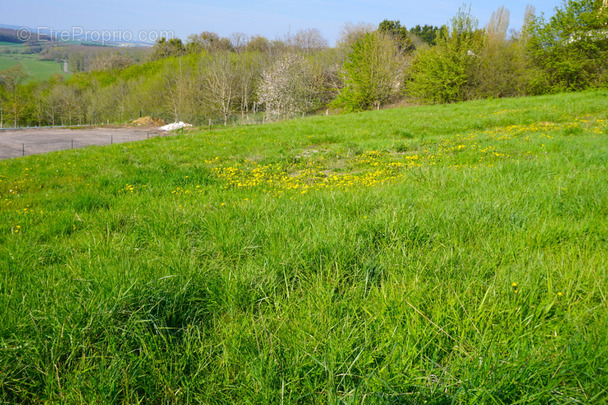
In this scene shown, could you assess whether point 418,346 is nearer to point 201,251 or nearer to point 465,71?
point 201,251

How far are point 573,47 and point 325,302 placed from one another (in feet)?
98.8

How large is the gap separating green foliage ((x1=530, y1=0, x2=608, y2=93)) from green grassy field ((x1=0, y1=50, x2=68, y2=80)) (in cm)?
11182

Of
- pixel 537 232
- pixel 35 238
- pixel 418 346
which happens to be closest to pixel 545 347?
pixel 418 346

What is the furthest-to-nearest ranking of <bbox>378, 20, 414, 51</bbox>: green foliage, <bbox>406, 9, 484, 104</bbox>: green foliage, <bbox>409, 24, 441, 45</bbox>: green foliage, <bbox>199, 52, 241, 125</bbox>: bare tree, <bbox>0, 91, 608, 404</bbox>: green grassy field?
<bbox>409, 24, 441, 45</bbox>: green foliage < <bbox>378, 20, 414, 51</bbox>: green foliage < <bbox>199, 52, 241, 125</bbox>: bare tree < <bbox>406, 9, 484, 104</bbox>: green foliage < <bbox>0, 91, 608, 404</bbox>: green grassy field

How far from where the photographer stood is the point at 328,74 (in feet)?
188

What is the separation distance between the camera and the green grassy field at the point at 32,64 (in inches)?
4003

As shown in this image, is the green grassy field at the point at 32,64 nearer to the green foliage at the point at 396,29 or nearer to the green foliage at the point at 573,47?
the green foliage at the point at 396,29

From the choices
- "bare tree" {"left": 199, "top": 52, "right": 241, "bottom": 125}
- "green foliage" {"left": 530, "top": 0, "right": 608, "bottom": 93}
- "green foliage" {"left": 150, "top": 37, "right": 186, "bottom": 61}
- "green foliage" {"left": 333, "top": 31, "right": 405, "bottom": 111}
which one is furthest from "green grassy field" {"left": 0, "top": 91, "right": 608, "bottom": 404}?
"green foliage" {"left": 150, "top": 37, "right": 186, "bottom": 61}

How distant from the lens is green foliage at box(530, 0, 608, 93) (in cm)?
2203

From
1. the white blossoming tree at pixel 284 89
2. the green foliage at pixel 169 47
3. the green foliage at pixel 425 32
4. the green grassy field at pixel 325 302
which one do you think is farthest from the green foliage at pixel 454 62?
the green foliage at pixel 169 47

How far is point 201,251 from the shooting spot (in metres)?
2.95

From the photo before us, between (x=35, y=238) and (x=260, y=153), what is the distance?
7.13 m

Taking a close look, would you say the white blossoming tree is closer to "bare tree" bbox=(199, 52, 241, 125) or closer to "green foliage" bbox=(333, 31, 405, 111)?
"bare tree" bbox=(199, 52, 241, 125)

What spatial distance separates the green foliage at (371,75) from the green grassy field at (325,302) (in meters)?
35.9
